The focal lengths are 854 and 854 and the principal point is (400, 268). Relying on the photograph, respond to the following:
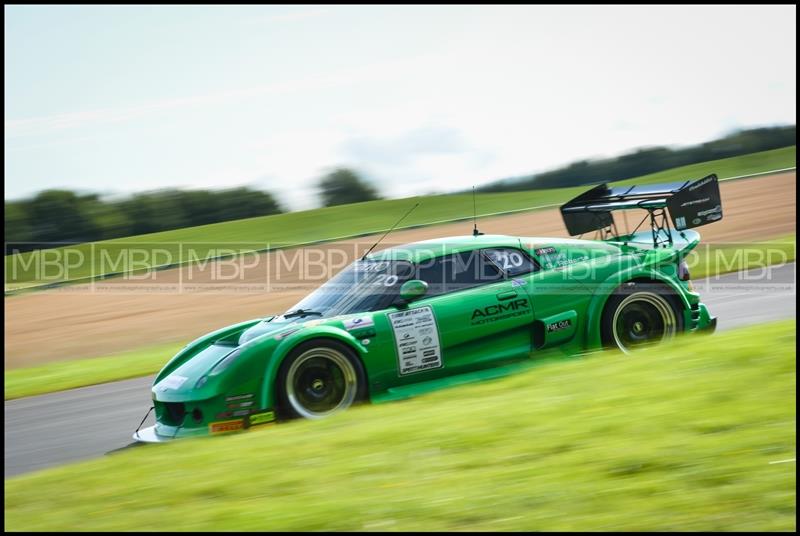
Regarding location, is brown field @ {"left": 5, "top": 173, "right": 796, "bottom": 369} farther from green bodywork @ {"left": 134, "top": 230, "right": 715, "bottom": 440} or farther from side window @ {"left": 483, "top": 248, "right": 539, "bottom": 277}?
side window @ {"left": 483, "top": 248, "right": 539, "bottom": 277}

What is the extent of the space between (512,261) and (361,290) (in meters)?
1.37

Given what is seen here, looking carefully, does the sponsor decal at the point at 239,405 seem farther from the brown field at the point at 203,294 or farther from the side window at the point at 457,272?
the brown field at the point at 203,294

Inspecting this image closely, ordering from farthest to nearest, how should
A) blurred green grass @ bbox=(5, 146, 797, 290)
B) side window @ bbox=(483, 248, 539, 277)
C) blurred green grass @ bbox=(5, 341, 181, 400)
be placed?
blurred green grass @ bbox=(5, 146, 797, 290) < blurred green grass @ bbox=(5, 341, 181, 400) < side window @ bbox=(483, 248, 539, 277)

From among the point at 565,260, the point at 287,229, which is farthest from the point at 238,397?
the point at 287,229

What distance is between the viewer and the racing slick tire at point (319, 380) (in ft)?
20.9

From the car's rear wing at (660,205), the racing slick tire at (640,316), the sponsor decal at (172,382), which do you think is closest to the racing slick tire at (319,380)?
the sponsor decal at (172,382)

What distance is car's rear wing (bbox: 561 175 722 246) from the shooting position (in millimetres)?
8156

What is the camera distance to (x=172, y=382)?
6746 mm

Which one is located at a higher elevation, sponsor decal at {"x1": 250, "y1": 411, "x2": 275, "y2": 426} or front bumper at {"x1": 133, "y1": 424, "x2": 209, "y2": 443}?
sponsor decal at {"x1": 250, "y1": 411, "x2": 275, "y2": 426}

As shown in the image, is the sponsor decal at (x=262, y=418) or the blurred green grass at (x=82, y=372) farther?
the blurred green grass at (x=82, y=372)

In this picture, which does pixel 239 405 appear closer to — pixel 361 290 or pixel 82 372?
pixel 361 290

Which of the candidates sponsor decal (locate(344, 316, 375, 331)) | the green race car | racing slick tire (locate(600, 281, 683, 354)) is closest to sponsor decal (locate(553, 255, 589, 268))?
the green race car

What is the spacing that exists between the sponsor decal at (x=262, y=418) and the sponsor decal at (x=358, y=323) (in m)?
0.88

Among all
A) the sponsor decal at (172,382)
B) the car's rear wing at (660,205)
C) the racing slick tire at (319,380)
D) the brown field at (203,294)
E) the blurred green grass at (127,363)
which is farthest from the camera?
the brown field at (203,294)
